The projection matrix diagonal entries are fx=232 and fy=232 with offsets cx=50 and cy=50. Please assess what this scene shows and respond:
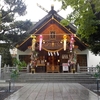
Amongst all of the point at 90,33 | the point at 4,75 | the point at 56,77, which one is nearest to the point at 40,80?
the point at 56,77

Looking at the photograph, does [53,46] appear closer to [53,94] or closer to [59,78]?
[59,78]

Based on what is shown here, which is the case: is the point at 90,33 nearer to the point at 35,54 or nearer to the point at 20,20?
the point at 20,20

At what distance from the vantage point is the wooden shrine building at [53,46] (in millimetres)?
28906

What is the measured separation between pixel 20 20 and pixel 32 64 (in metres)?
7.03

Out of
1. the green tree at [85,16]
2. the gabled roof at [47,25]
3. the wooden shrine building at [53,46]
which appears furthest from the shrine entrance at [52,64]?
the green tree at [85,16]

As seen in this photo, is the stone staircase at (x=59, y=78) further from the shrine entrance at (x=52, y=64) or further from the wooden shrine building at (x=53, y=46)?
the shrine entrance at (x=52, y=64)

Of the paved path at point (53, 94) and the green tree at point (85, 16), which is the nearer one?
the paved path at point (53, 94)

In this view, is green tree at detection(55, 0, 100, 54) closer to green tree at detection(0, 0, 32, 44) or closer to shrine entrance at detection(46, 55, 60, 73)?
green tree at detection(0, 0, 32, 44)

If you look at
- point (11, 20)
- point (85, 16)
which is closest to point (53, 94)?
point (85, 16)

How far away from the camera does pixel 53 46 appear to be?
2883 centimetres

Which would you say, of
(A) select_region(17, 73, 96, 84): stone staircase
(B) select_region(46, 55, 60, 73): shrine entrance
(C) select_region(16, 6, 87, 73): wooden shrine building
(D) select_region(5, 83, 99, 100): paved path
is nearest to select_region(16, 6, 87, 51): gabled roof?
(C) select_region(16, 6, 87, 73): wooden shrine building

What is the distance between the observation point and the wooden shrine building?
28.9 meters

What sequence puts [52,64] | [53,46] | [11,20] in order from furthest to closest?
1. [52,64]
2. [53,46]
3. [11,20]

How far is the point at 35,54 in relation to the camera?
27.9 m
